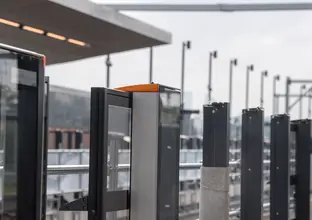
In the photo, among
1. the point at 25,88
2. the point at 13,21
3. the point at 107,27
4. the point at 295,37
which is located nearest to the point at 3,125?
the point at 25,88

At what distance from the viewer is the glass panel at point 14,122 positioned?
3223mm

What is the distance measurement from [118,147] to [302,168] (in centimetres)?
460

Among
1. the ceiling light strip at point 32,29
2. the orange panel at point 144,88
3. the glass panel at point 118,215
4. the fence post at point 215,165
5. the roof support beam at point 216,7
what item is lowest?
the glass panel at point 118,215

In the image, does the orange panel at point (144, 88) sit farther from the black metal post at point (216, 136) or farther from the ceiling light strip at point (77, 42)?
the ceiling light strip at point (77, 42)

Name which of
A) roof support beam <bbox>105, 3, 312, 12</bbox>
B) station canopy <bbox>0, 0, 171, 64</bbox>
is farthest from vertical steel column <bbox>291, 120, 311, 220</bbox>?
roof support beam <bbox>105, 3, 312, 12</bbox>

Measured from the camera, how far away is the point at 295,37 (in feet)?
66.5

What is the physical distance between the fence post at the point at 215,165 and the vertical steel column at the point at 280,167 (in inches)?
74.5

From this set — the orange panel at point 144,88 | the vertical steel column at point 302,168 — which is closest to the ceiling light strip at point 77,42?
the vertical steel column at point 302,168

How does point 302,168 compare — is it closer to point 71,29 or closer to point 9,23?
point 71,29

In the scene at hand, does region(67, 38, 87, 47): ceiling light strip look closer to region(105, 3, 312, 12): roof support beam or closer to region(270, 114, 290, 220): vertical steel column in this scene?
region(105, 3, 312, 12): roof support beam

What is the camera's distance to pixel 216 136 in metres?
6.08

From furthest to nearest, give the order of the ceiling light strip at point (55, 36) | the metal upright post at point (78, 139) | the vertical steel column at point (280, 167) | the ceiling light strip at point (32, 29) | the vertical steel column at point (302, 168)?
the metal upright post at point (78, 139)
the ceiling light strip at point (55, 36)
the ceiling light strip at point (32, 29)
the vertical steel column at point (302, 168)
the vertical steel column at point (280, 167)

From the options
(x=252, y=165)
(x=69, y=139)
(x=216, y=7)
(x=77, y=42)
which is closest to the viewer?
(x=252, y=165)

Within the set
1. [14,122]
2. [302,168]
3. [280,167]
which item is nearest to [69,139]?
[302,168]
